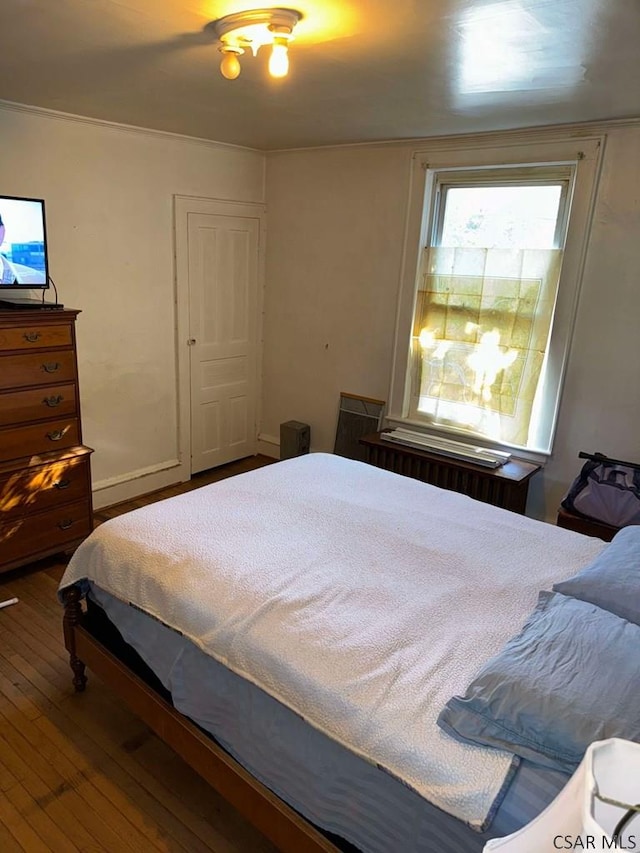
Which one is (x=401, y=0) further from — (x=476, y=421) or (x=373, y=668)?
(x=476, y=421)

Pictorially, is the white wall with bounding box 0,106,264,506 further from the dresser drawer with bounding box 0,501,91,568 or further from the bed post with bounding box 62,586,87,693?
the bed post with bounding box 62,586,87,693

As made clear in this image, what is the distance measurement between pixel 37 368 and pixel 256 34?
6.11ft

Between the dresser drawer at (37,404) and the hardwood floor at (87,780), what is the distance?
109cm

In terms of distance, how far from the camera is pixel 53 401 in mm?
3021

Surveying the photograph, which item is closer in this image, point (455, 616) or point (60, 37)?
point (455, 616)

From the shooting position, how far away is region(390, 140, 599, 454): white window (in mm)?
3256

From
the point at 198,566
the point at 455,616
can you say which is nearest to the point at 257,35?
the point at 198,566

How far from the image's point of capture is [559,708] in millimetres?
1240

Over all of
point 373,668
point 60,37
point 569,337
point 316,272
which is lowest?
point 373,668

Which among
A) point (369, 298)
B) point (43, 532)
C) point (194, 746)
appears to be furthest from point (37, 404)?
point (369, 298)

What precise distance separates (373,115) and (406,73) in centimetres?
77

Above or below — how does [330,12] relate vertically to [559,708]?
above

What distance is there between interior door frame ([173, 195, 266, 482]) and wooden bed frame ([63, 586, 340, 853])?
2.25 metres

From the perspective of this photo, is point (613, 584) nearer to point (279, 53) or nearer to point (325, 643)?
point (325, 643)
